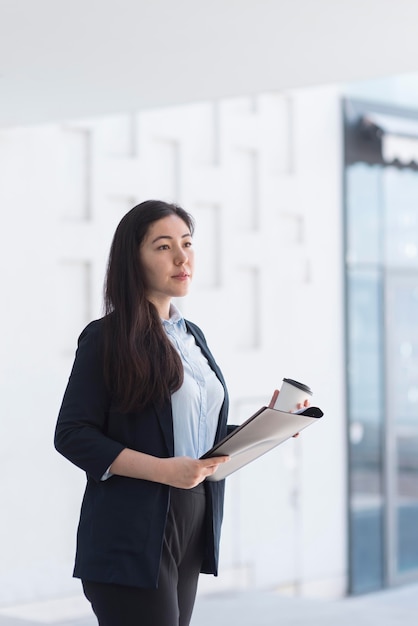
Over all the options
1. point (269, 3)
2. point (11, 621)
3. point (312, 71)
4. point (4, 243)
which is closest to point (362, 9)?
point (269, 3)

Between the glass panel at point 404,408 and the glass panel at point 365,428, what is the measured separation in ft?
0.52

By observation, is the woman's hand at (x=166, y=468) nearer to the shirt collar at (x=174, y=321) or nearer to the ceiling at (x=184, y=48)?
the shirt collar at (x=174, y=321)

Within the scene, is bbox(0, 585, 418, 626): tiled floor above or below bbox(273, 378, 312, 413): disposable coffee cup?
below

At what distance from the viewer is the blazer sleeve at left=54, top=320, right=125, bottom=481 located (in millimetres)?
1804

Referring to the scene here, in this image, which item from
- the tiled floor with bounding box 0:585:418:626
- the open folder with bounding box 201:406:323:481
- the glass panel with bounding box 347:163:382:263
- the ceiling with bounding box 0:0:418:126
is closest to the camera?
the open folder with bounding box 201:406:323:481

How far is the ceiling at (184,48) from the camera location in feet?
8.51

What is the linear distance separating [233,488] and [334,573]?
113 centimetres

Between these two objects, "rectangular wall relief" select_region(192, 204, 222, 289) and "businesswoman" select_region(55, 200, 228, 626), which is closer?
"businesswoman" select_region(55, 200, 228, 626)

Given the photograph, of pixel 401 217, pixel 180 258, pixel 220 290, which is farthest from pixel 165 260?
pixel 401 217

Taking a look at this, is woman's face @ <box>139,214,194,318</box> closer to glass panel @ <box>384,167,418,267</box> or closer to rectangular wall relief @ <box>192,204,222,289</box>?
rectangular wall relief @ <box>192,204,222,289</box>

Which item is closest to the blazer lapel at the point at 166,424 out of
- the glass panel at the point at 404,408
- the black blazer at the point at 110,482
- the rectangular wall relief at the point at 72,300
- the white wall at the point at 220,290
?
the black blazer at the point at 110,482

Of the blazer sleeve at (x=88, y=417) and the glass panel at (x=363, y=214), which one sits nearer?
the blazer sleeve at (x=88, y=417)

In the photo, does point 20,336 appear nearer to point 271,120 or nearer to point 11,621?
point 11,621

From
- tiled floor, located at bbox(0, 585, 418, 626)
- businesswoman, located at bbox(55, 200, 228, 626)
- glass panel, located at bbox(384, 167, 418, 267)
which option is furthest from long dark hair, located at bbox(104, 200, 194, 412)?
glass panel, located at bbox(384, 167, 418, 267)
